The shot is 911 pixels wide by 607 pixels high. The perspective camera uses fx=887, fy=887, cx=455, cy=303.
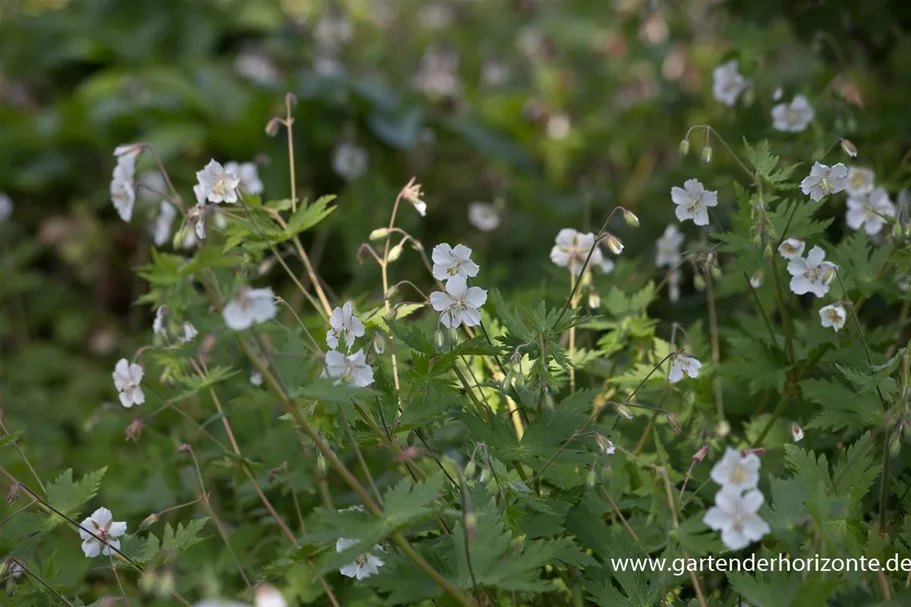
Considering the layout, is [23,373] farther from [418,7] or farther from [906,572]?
[418,7]

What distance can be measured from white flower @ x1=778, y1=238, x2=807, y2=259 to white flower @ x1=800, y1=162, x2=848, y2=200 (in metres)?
0.11

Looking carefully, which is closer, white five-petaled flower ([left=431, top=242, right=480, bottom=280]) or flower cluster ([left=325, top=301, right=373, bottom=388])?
flower cluster ([left=325, top=301, right=373, bottom=388])

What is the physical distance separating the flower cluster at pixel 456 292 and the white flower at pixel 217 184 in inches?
16.8

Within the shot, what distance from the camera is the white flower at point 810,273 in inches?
69.9

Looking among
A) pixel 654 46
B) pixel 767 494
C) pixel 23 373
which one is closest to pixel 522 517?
pixel 767 494

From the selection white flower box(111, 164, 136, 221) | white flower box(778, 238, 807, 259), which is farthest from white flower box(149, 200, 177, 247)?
white flower box(778, 238, 807, 259)

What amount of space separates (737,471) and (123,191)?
52.8 inches

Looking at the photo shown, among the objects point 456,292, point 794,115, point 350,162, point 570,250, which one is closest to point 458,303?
point 456,292

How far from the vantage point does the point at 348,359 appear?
155 cm

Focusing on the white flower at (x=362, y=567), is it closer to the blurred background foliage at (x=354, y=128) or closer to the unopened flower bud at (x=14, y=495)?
the unopened flower bud at (x=14, y=495)

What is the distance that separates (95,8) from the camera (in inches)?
196

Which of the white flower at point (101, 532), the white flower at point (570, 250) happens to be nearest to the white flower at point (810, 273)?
the white flower at point (570, 250)

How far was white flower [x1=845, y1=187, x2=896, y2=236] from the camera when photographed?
2.08 metres

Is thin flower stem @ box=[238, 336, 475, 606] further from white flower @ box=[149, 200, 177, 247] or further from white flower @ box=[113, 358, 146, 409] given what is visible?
white flower @ box=[149, 200, 177, 247]
